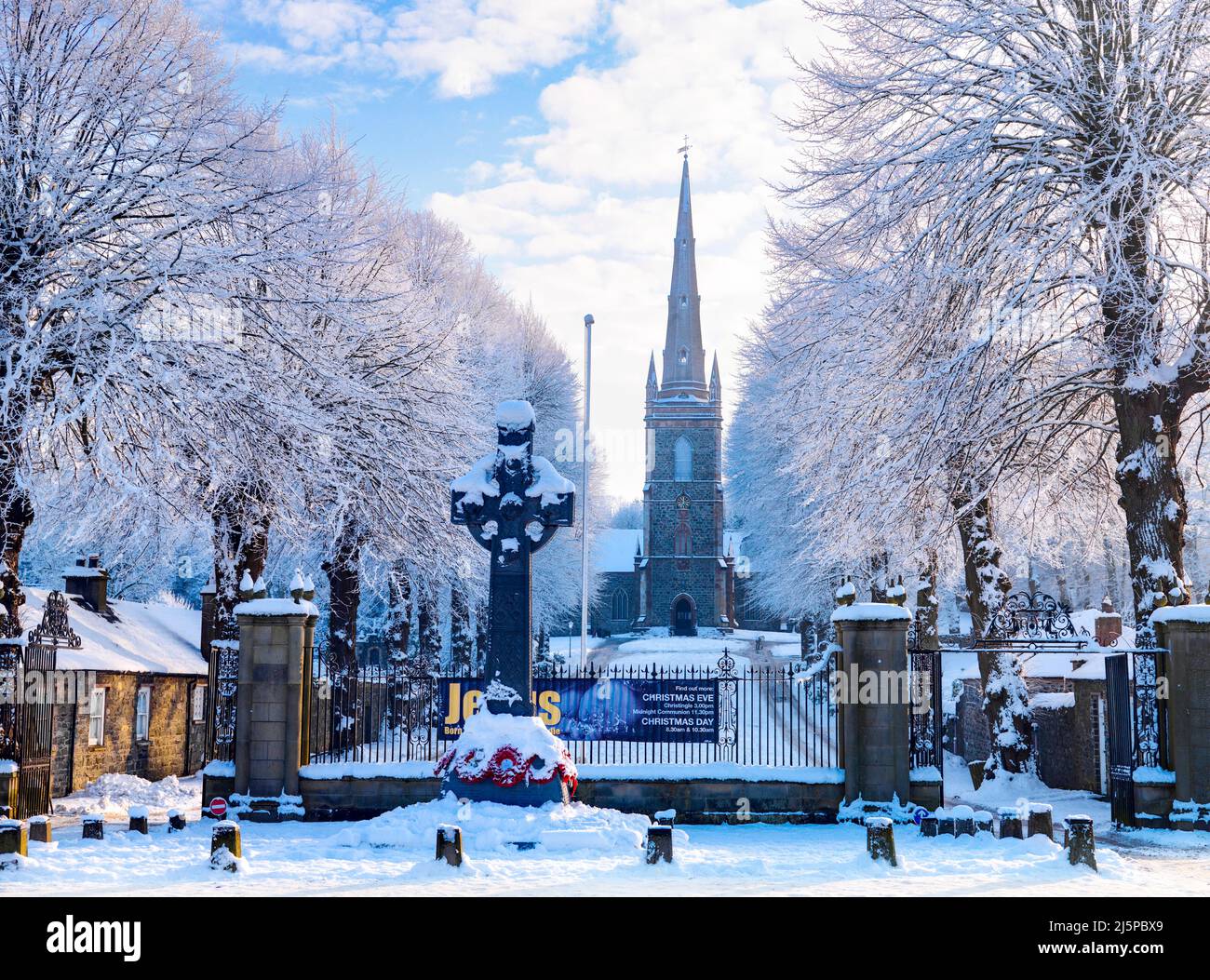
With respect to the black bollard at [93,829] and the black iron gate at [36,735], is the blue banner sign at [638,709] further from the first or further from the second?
the black iron gate at [36,735]

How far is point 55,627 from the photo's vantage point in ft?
62.4

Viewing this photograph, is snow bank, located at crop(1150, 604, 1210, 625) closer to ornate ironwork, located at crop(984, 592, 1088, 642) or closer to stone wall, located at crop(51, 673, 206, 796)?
ornate ironwork, located at crop(984, 592, 1088, 642)

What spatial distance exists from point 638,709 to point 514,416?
4.55 meters

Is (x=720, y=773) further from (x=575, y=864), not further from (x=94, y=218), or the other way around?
(x=94, y=218)

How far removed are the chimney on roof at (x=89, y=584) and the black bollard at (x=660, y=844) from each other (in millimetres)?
18919

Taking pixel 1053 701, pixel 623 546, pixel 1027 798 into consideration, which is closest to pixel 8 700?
pixel 1027 798

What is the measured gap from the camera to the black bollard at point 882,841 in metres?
10.7

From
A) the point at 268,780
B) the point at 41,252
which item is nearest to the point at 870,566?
the point at 268,780

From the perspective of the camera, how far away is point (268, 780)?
47.8 feet

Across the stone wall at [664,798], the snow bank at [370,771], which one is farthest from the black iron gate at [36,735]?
the stone wall at [664,798]

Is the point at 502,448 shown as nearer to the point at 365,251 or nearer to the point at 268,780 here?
the point at 268,780

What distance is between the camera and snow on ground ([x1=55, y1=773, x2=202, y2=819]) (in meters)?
17.7

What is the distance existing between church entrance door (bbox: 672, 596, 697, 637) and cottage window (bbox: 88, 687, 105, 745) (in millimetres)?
56549

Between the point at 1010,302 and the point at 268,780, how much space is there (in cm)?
1109
